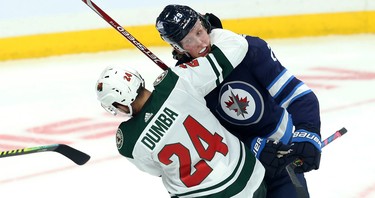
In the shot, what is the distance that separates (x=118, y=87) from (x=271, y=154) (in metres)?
0.54

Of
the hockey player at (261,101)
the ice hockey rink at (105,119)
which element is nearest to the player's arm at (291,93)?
the hockey player at (261,101)

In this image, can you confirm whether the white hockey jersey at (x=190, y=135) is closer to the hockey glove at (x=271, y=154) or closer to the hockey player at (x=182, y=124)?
the hockey player at (x=182, y=124)

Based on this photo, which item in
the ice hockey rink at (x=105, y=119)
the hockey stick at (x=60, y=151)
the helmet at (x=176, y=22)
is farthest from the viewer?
the ice hockey rink at (x=105, y=119)

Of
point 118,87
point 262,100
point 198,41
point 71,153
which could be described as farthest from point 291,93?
point 71,153

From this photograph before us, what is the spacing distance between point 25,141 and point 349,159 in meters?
1.77

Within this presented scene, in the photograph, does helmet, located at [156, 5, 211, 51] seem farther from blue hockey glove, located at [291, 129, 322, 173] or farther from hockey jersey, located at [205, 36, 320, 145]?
blue hockey glove, located at [291, 129, 322, 173]

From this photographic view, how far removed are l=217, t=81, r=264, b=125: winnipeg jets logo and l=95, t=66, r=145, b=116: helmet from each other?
0.32 meters

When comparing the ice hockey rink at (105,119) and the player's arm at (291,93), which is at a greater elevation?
the player's arm at (291,93)

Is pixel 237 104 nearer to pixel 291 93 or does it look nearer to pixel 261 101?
pixel 261 101

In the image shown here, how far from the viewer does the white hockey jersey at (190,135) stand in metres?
2.00

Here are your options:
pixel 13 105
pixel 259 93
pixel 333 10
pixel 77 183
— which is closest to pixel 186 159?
pixel 259 93

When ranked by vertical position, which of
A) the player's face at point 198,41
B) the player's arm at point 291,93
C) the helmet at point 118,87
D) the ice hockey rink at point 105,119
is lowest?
the ice hockey rink at point 105,119

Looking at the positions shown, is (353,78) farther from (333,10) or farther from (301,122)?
(301,122)

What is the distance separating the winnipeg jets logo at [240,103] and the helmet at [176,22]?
21 cm
